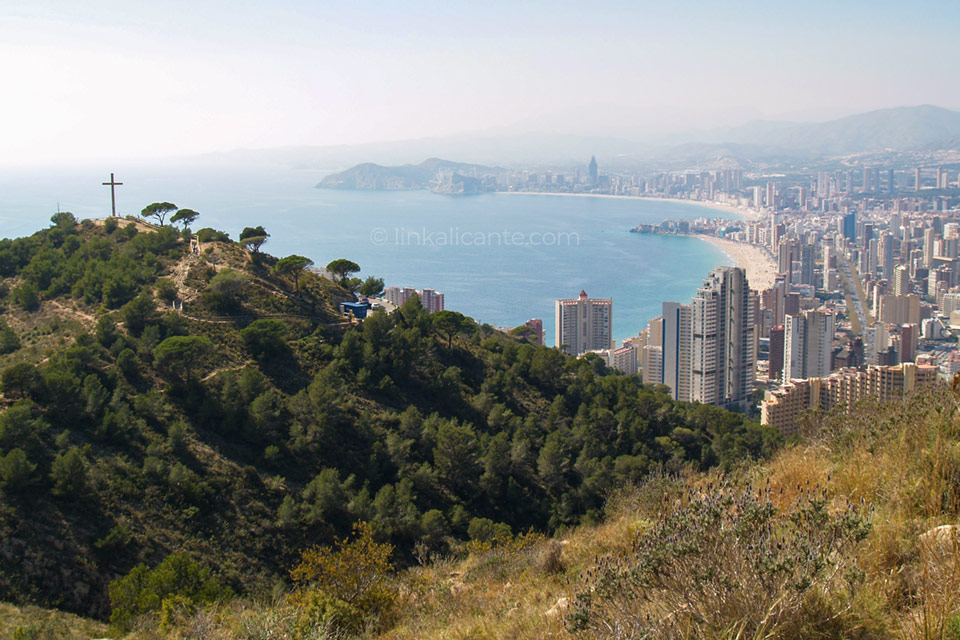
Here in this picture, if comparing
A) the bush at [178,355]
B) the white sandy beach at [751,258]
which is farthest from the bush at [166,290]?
the white sandy beach at [751,258]

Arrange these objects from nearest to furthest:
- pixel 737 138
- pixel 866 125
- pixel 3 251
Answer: pixel 3 251, pixel 866 125, pixel 737 138

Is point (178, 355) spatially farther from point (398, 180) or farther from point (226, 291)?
point (398, 180)

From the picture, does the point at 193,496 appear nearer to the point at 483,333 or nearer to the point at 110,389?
the point at 110,389

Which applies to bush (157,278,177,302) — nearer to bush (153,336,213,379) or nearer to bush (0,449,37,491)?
bush (153,336,213,379)

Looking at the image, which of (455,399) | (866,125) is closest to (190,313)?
(455,399)

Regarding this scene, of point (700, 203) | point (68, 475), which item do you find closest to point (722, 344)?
point (68, 475)

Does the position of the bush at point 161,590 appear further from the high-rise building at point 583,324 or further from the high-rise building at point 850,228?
the high-rise building at point 850,228
